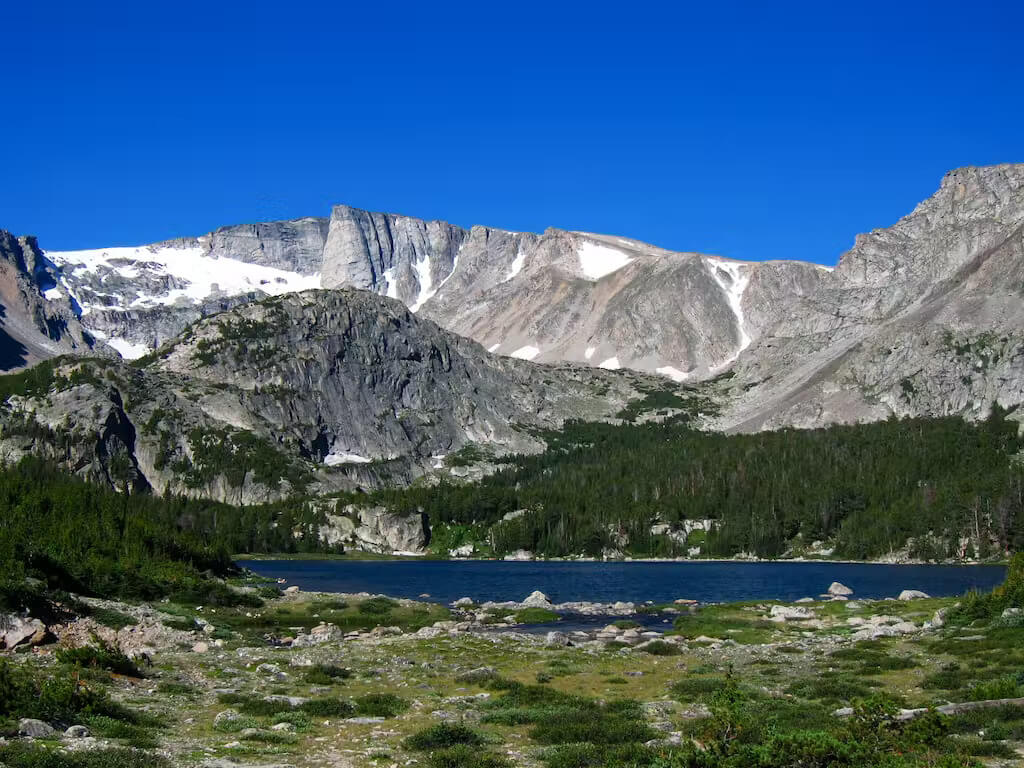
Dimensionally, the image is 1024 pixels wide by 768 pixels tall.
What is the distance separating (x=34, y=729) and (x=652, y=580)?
122m

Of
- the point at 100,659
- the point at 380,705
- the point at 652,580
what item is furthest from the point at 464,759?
the point at 652,580

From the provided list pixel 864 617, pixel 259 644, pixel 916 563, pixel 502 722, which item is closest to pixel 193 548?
pixel 259 644

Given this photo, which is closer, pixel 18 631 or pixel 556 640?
pixel 18 631

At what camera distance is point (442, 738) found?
98.8ft

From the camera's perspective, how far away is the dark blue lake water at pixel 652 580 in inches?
4621

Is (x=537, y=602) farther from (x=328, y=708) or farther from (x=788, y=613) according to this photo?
(x=328, y=708)

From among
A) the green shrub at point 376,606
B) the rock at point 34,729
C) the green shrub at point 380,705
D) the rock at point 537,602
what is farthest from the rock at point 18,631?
the rock at point 537,602

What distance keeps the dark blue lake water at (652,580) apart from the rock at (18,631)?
2436 inches

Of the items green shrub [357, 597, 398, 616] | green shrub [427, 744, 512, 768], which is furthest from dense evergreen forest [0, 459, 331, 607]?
green shrub [427, 744, 512, 768]

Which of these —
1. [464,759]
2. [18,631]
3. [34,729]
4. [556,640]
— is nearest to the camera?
[464,759]

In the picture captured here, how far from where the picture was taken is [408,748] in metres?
29.3

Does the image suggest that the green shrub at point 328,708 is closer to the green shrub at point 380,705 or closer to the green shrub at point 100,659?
the green shrub at point 380,705

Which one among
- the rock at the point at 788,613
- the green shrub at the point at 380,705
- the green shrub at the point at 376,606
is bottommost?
the green shrub at the point at 376,606

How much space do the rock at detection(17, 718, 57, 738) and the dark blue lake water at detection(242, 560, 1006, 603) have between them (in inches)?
3165
